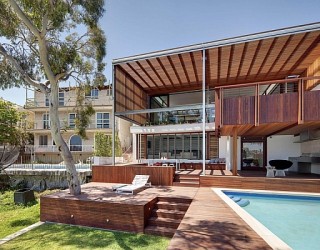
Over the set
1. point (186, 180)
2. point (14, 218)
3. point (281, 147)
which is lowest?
point (14, 218)

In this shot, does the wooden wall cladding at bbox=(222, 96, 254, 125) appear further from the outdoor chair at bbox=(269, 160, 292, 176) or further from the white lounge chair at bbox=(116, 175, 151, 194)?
the white lounge chair at bbox=(116, 175, 151, 194)

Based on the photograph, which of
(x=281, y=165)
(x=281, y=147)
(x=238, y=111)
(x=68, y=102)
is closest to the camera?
(x=238, y=111)

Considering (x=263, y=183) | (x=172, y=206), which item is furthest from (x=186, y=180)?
(x=263, y=183)

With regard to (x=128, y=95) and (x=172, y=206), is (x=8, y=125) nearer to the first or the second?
(x=128, y=95)

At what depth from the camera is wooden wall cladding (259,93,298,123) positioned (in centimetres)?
848

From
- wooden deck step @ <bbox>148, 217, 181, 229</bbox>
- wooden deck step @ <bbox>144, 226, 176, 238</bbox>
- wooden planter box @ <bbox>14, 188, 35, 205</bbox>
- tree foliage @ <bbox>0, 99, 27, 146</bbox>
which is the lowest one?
wooden planter box @ <bbox>14, 188, 35, 205</bbox>

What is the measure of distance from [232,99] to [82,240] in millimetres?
7578

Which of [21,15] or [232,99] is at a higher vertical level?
[21,15]

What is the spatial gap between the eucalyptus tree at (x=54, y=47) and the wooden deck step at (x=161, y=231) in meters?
3.52

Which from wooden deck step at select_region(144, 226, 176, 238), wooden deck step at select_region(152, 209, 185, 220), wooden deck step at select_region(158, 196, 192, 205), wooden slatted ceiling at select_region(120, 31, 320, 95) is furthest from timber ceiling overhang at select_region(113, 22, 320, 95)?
wooden deck step at select_region(144, 226, 176, 238)

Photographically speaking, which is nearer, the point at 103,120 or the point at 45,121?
the point at 103,120

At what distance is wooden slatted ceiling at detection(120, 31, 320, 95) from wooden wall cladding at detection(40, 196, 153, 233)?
740 cm

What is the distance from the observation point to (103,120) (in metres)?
27.8

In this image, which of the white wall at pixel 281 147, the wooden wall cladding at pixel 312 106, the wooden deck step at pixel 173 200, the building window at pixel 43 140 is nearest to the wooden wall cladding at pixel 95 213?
the wooden deck step at pixel 173 200
